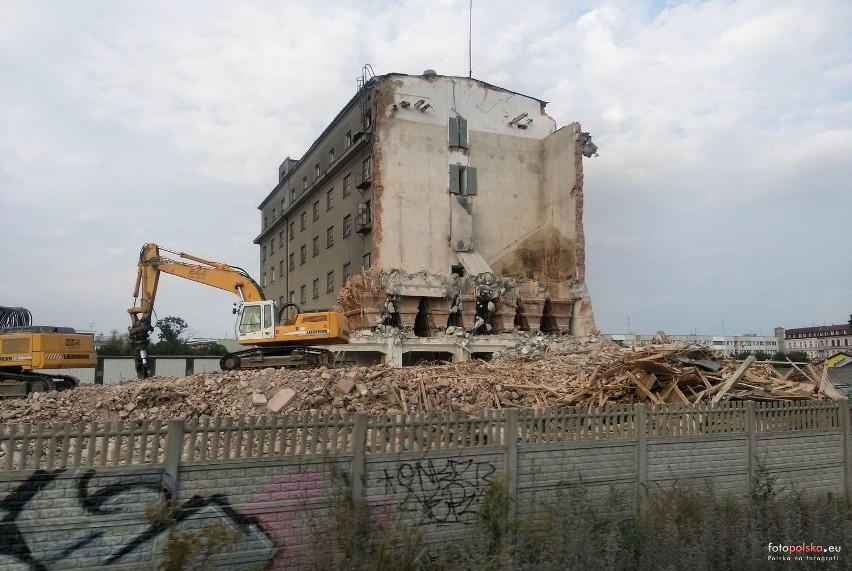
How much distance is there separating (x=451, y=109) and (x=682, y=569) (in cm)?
2593

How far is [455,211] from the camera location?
96.4 ft

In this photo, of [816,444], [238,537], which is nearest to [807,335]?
[816,444]

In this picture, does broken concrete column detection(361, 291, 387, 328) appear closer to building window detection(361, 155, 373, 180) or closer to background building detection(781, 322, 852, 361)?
building window detection(361, 155, 373, 180)

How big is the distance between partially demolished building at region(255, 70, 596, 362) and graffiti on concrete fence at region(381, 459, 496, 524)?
54.5 ft

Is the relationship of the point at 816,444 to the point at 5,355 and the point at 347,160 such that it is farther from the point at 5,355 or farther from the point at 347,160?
the point at 347,160

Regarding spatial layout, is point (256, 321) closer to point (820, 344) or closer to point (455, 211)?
point (455, 211)

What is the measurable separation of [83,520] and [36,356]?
42.7 ft

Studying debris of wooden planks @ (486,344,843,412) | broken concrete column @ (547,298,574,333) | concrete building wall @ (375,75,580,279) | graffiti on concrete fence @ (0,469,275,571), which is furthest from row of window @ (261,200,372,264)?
graffiti on concrete fence @ (0,469,275,571)

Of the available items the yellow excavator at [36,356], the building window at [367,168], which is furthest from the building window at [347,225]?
the yellow excavator at [36,356]

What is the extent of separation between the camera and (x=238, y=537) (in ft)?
19.5

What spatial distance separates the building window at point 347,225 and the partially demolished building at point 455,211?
0.10 metres

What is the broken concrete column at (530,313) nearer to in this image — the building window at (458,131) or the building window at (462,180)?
the building window at (462,180)

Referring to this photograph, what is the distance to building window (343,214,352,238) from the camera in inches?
1257

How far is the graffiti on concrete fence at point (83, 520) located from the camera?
17.1ft
